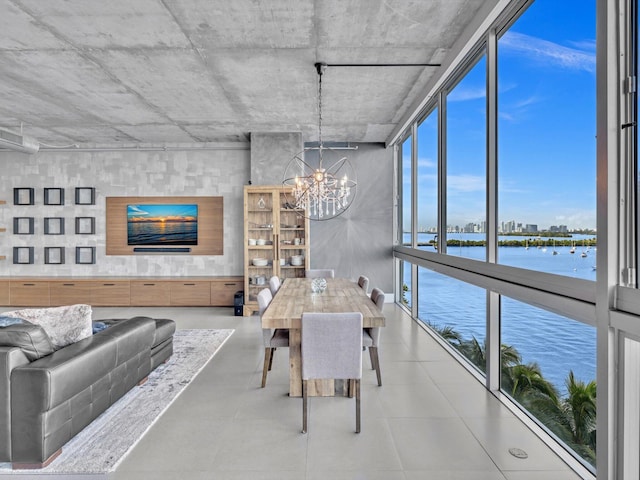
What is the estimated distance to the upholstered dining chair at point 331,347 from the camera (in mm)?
2607

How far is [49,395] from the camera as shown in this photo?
7.13 feet

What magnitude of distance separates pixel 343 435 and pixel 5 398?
2052 millimetres

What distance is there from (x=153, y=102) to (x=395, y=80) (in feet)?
10.3

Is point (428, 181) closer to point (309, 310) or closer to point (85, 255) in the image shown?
point (309, 310)

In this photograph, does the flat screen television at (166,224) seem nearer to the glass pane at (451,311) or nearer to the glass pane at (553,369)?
the glass pane at (451,311)

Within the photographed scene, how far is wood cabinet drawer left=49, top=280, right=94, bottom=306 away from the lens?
6789mm

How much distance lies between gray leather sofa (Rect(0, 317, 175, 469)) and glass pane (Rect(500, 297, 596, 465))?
121 inches

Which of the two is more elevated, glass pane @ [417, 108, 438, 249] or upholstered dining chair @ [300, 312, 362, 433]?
glass pane @ [417, 108, 438, 249]

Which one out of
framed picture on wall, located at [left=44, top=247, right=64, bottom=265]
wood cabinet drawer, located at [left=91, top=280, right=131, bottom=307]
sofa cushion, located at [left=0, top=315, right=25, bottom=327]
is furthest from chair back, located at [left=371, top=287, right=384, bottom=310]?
framed picture on wall, located at [left=44, top=247, right=64, bottom=265]

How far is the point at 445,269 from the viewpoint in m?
4.20

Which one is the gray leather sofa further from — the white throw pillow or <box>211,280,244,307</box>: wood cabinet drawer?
<box>211,280,244,307</box>: wood cabinet drawer

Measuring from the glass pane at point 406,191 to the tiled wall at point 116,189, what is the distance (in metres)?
2.91

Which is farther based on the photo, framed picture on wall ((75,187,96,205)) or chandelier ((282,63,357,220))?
framed picture on wall ((75,187,96,205))

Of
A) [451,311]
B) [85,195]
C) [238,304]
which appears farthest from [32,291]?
[451,311]
